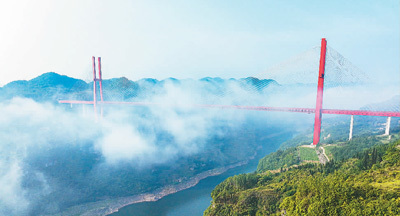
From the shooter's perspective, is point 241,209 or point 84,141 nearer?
point 241,209

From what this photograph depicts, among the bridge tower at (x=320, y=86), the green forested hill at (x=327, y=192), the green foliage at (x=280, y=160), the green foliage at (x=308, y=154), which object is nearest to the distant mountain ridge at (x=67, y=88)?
the green foliage at (x=280, y=160)

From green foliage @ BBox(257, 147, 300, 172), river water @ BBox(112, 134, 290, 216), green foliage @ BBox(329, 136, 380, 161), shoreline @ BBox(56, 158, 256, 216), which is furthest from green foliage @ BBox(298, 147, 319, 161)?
shoreline @ BBox(56, 158, 256, 216)

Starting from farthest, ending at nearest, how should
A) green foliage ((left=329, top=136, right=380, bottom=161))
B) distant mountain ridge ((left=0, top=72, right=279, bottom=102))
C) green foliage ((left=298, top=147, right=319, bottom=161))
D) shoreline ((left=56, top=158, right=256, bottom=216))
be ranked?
1. distant mountain ridge ((left=0, top=72, right=279, bottom=102))
2. shoreline ((left=56, top=158, right=256, bottom=216))
3. green foliage ((left=298, top=147, right=319, bottom=161))
4. green foliage ((left=329, top=136, right=380, bottom=161))

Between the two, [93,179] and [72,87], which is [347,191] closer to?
[93,179]

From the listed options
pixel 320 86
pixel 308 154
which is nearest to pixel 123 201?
pixel 308 154

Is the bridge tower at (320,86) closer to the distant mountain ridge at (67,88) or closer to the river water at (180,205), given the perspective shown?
the distant mountain ridge at (67,88)

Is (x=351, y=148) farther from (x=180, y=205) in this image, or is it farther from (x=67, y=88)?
(x=67, y=88)

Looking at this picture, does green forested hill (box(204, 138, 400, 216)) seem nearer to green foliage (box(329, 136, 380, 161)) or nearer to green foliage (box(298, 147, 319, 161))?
green foliage (box(329, 136, 380, 161))

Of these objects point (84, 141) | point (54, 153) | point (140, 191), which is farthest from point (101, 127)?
point (140, 191)
